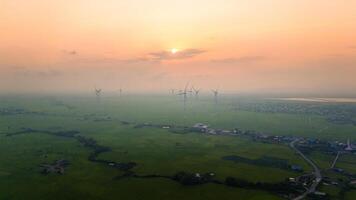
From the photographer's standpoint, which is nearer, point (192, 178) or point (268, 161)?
point (192, 178)

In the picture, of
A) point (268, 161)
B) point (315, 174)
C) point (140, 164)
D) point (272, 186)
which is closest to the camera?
point (272, 186)

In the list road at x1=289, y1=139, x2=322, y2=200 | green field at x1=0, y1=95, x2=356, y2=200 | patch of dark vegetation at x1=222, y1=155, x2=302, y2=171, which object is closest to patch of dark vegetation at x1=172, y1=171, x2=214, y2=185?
green field at x1=0, y1=95, x2=356, y2=200

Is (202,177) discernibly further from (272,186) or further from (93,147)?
(93,147)

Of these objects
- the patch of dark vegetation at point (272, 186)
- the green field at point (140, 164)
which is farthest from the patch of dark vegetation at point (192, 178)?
the patch of dark vegetation at point (272, 186)

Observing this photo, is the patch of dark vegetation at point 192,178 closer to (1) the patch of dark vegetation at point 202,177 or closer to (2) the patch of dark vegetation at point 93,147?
(1) the patch of dark vegetation at point 202,177

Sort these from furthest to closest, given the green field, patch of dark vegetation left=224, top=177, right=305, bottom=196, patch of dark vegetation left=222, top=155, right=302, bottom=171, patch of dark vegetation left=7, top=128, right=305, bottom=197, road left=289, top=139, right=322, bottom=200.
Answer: patch of dark vegetation left=222, top=155, right=302, bottom=171, patch of dark vegetation left=7, top=128, right=305, bottom=197, patch of dark vegetation left=224, top=177, right=305, bottom=196, the green field, road left=289, top=139, right=322, bottom=200

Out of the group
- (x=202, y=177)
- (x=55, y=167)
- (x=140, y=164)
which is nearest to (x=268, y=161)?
(x=202, y=177)

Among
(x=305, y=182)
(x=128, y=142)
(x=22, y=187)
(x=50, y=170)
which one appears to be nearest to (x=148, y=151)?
(x=128, y=142)

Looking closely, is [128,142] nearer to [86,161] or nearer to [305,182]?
[86,161]

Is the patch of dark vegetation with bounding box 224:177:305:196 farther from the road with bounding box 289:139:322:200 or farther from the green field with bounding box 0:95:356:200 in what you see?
the green field with bounding box 0:95:356:200

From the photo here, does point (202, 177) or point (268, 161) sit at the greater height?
point (268, 161)
